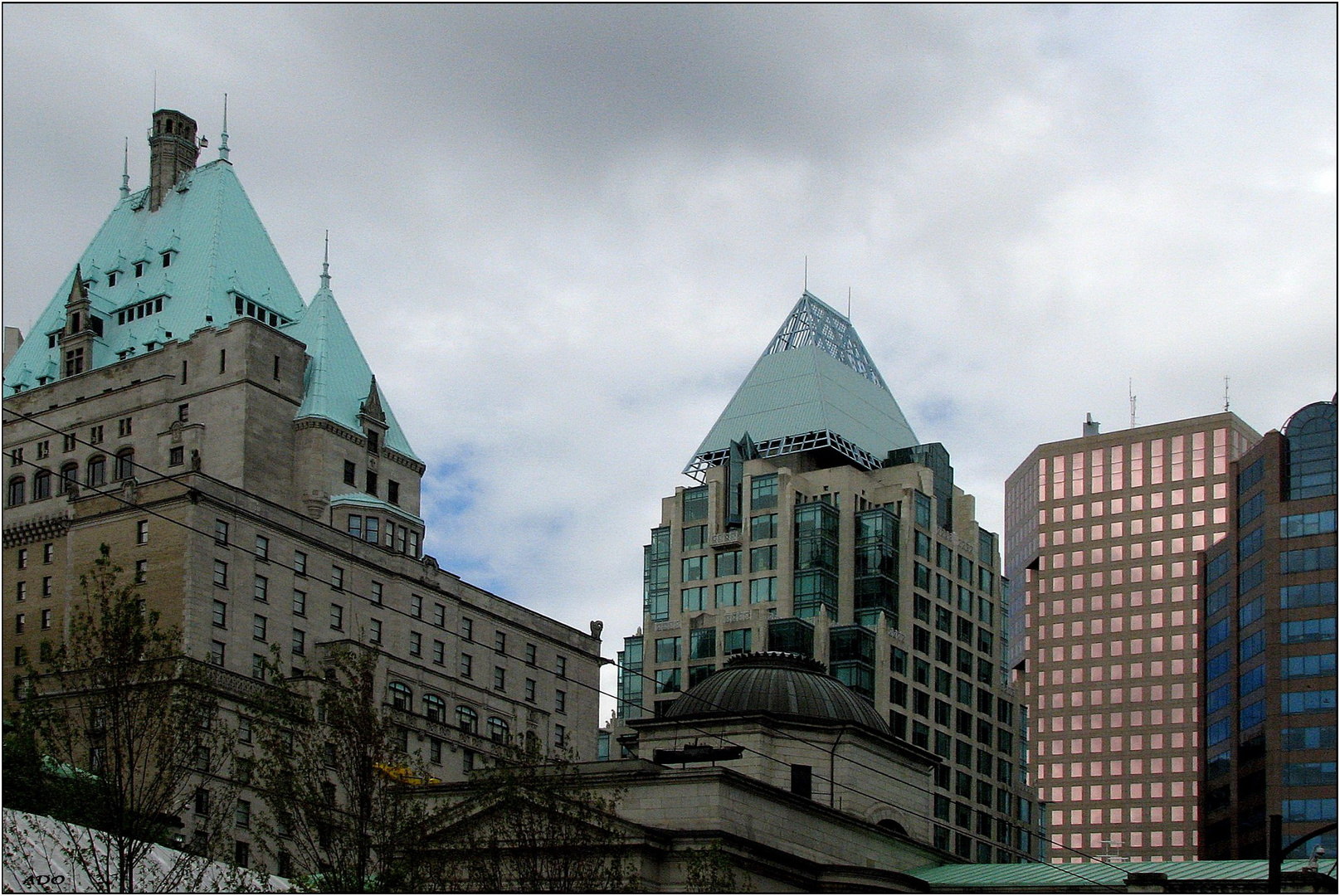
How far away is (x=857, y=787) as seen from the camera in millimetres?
90125

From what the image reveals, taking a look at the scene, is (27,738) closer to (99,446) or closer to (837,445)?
(99,446)

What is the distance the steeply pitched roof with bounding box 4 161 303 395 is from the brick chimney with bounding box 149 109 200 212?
0.87 metres

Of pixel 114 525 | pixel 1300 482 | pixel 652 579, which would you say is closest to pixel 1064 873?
pixel 114 525

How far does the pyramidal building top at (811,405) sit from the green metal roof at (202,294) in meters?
34.7

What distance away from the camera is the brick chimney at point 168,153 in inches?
6038

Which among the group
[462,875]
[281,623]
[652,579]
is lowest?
[462,875]

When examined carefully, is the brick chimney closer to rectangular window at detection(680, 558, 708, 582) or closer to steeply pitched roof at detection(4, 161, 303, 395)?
steeply pitched roof at detection(4, 161, 303, 395)

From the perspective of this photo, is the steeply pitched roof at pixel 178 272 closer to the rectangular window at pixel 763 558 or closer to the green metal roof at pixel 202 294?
the green metal roof at pixel 202 294

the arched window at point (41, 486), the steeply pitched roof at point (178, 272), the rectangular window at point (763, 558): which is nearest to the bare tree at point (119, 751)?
the arched window at point (41, 486)

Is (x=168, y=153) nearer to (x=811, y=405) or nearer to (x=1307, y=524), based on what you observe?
(x=811, y=405)

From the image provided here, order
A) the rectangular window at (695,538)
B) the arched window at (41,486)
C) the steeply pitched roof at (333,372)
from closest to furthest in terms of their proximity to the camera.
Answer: the arched window at (41,486) < the steeply pitched roof at (333,372) < the rectangular window at (695,538)

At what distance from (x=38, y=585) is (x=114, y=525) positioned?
991 cm

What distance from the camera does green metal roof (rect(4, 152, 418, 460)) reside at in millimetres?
142125

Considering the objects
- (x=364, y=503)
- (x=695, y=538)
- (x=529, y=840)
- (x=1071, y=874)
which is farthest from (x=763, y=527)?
(x=529, y=840)
